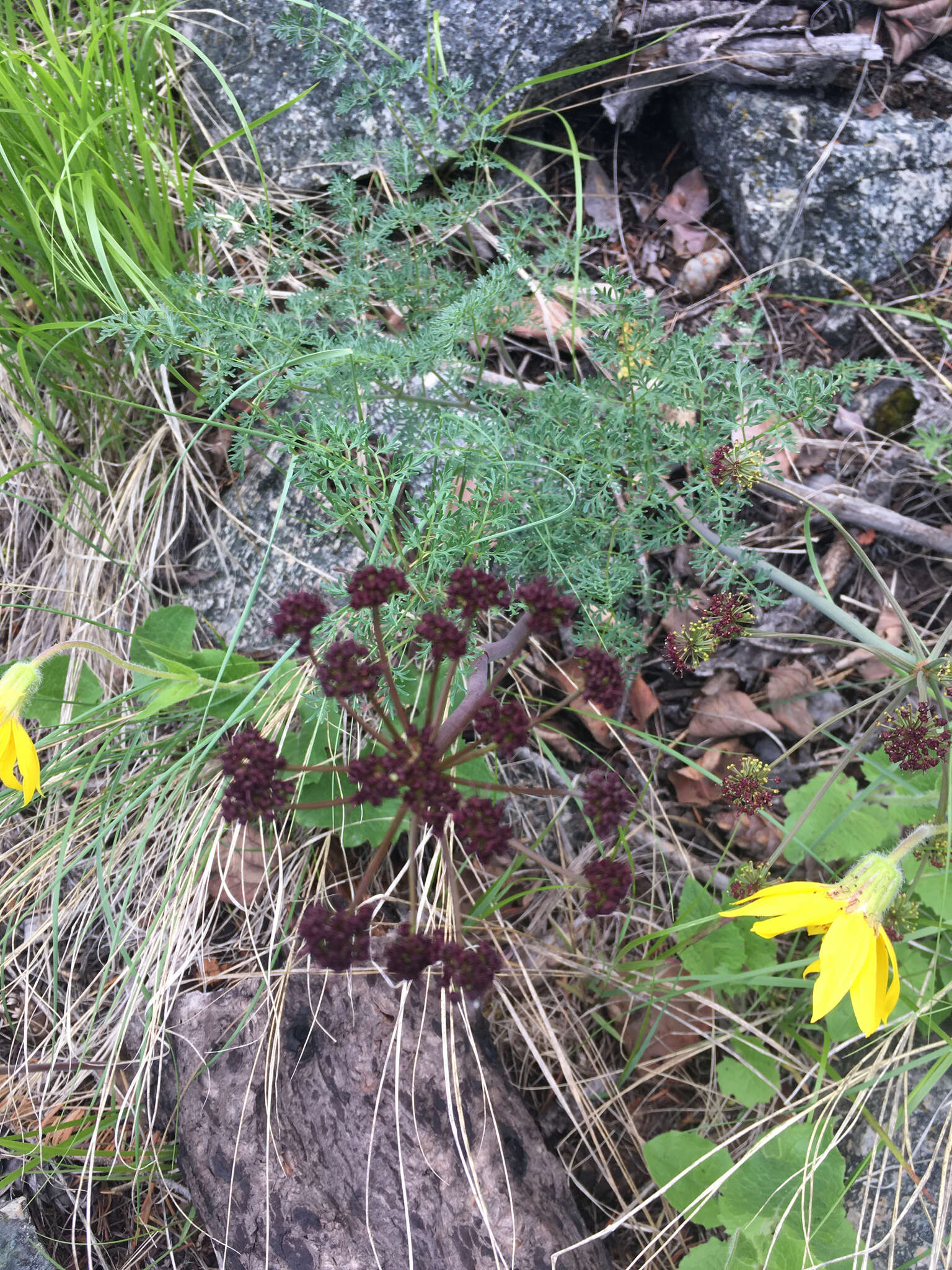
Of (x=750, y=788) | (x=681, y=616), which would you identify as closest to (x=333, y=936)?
(x=750, y=788)

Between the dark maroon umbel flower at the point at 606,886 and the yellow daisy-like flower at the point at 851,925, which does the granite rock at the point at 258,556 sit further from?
the yellow daisy-like flower at the point at 851,925

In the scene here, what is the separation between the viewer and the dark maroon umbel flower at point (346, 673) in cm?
154

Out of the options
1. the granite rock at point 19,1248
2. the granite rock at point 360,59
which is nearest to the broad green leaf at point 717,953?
the granite rock at point 19,1248

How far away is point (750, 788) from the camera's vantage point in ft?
6.53

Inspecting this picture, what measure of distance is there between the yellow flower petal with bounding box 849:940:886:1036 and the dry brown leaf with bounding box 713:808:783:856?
0.88 meters

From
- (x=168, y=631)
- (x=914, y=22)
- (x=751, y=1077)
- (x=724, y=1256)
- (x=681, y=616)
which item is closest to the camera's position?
(x=724, y=1256)

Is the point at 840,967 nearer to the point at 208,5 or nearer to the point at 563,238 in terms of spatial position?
the point at 563,238

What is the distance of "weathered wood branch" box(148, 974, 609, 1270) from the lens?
1.91m

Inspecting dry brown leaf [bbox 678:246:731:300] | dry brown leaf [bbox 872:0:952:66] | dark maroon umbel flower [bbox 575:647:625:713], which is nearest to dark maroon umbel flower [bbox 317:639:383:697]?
dark maroon umbel flower [bbox 575:647:625:713]

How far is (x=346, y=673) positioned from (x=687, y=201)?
242 cm

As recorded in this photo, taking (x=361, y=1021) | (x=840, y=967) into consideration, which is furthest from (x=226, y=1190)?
(x=840, y=967)

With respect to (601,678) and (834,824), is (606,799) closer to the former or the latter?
(601,678)

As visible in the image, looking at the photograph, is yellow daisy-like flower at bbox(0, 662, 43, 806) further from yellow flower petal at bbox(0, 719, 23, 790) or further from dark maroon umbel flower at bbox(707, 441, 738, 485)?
dark maroon umbel flower at bbox(707, 441, 738, 485)

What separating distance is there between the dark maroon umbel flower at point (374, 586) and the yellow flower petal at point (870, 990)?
1.13m
